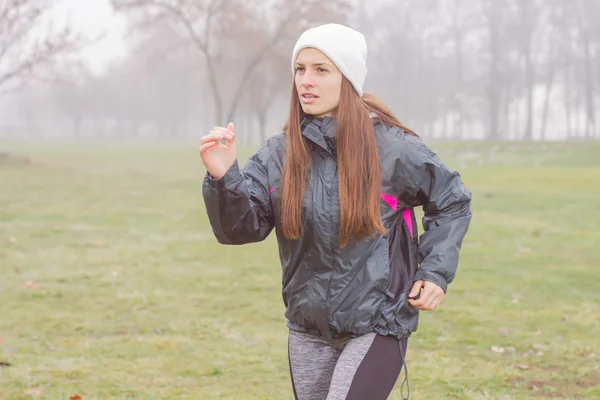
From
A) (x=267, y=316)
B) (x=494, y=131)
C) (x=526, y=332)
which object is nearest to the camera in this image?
(x=526, y=332)

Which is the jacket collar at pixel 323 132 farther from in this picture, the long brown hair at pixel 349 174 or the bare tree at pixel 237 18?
the bare tree at pixel 237 18

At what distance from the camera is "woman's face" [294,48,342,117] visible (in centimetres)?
309

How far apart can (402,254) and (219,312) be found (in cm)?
569

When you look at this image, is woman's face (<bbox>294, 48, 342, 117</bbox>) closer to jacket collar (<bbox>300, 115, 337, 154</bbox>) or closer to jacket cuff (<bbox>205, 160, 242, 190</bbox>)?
jacket collar (<bbox>300, 115, 337, 154</bbox>)

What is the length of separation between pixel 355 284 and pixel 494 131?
5913 cm

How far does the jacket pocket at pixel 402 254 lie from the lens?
3037 millimetres

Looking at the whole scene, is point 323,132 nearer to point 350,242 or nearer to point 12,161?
point 350,242

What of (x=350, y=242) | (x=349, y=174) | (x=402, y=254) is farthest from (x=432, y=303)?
(x=349, y=174)

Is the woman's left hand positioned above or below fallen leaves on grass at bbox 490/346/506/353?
above

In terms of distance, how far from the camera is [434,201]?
313 cm

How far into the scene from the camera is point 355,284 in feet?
9.70

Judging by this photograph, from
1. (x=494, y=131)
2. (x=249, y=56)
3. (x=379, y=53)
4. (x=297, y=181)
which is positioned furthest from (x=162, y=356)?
(x=379, y=53)

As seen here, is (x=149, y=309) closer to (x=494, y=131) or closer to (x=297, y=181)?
(x=297, y=181)

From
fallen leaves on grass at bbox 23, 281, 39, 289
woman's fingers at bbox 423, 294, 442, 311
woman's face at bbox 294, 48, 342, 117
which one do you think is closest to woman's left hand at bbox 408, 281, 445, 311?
woman's fingers at bbox 423, 294, 442, 311
